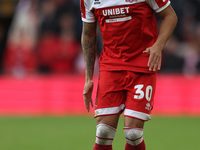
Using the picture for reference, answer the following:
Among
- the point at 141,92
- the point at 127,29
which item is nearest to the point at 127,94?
the point at 141,92

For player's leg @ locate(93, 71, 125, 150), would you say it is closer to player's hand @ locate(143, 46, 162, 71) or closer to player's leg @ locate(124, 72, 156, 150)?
player's leg @ locate(124, 72, 156, 150)

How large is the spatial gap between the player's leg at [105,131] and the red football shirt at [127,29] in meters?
0.55

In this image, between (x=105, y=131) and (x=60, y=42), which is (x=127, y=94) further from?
(x=60, y=42)

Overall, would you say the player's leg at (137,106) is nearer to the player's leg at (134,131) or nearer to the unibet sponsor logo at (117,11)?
the player's leg at (134,131)

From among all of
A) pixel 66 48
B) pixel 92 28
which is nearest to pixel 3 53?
pixel 66 48

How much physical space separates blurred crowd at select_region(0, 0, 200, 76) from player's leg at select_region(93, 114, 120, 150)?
7996mm

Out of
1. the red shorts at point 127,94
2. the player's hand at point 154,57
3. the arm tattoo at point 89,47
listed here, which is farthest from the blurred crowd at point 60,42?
the player's hand at point 154,57

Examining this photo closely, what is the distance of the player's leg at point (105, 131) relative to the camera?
5336 millimetres

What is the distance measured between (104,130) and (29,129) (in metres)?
5.20

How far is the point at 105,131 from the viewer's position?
5.32m

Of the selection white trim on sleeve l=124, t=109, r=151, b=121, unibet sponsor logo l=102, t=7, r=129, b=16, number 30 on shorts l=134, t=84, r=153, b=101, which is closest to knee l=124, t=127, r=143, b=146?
white trim on sleeve l=124, t=109, r=151, b=121

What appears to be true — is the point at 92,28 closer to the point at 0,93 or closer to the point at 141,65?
the point at 141,65

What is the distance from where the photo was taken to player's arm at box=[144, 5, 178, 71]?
5074mm

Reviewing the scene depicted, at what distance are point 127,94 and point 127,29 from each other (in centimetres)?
71
